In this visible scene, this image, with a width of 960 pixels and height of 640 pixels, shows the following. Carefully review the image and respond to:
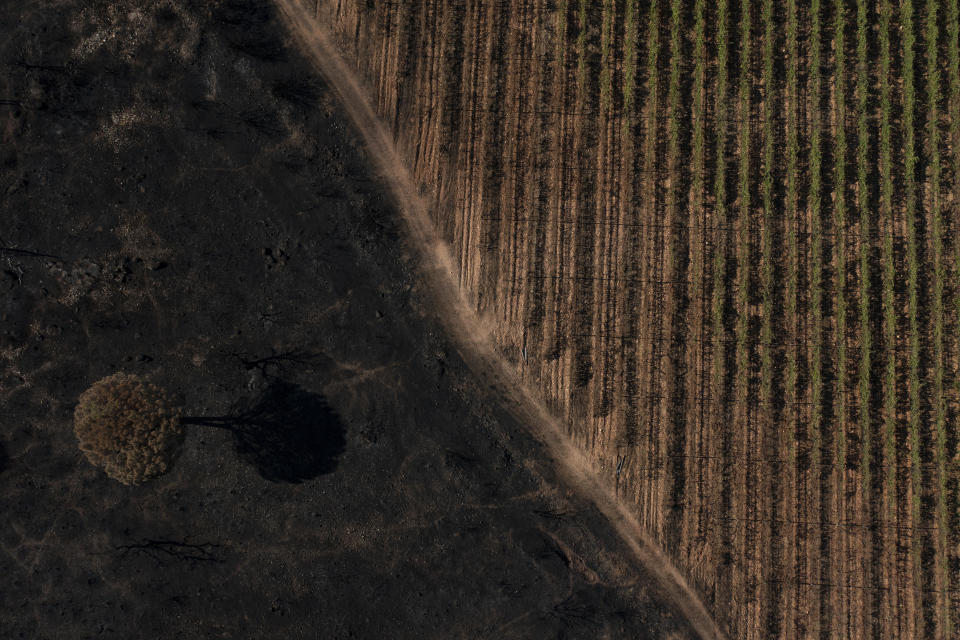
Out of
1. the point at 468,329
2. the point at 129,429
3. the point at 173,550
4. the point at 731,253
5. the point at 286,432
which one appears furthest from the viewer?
the point at 731,253

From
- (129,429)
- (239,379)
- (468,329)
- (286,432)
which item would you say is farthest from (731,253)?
(129,429)

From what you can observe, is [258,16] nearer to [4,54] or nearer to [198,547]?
[4,54]

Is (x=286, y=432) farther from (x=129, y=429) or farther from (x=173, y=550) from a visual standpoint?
(x=173, y=550)

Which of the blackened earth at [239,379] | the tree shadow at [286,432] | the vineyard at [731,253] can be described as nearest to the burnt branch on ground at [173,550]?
the blackened earth at [239,379]

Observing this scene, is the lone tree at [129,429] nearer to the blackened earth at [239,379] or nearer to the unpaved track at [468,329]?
the blackened earth at [239,379]

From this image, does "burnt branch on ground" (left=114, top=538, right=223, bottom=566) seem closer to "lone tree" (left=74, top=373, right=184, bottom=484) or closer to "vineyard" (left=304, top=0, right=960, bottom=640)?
"lone tree" (left=74, top=373, right=184, bottom=484)
